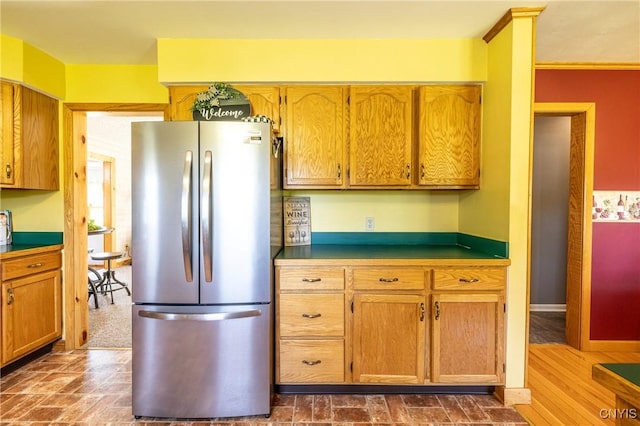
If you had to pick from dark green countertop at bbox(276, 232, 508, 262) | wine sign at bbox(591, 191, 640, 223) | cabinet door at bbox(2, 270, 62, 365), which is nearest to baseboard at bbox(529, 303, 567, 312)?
wine sign at bbox(591, 191, 640, 223)

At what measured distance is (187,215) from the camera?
73.6 inches

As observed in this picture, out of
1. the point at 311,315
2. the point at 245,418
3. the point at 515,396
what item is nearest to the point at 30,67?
the point at 311,315

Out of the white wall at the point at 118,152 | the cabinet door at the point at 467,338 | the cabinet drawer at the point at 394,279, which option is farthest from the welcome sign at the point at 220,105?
the white wall at the point at 118,152

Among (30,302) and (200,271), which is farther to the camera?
(30,302)

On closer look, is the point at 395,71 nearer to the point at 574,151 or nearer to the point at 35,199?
the point at 574,151

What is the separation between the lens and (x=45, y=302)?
109 inches

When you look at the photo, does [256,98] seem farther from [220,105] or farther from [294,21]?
[294,21]

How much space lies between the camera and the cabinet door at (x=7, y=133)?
2.48m

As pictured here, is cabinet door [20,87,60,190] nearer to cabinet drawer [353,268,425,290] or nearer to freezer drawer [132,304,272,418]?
freezer drawer [132,304,272,418]

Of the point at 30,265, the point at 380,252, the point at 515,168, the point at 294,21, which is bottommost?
the point at 30,265

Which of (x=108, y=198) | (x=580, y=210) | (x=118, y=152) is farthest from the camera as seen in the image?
(x=118, y=152)

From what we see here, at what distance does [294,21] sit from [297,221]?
1426 mm

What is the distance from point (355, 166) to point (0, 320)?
272 centimetres

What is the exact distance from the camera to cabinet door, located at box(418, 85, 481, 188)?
8.20 ft
